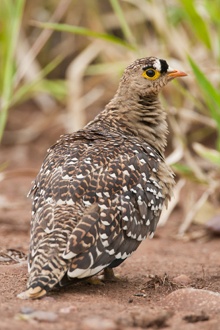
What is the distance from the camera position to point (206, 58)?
8.18 metres

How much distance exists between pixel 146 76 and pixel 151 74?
1.6 inches

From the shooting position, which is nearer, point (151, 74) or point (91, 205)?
point (91, 205)

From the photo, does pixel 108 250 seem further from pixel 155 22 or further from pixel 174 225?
pixel 155 22

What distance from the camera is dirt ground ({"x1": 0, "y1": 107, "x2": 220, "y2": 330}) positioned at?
3627mm

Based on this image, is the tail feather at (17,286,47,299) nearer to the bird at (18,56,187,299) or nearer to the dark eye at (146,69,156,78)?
the bird at (18,56,187,299)

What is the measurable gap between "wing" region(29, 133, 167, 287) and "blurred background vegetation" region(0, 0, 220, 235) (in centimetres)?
141

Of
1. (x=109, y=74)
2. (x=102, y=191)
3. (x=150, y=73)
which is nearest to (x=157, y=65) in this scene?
(x=150, y=73)

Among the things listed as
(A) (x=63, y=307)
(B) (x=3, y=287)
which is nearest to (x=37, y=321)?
(A) (x=63, y=307)

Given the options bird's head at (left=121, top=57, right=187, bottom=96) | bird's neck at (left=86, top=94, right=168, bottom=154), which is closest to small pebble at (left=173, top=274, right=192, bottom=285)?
bird's neck at (left=86, top=94, right=168, bottom=154)

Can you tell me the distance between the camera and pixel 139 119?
216 inches

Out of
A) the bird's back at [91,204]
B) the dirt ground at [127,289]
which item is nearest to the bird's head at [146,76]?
the bird's back at [91,204]

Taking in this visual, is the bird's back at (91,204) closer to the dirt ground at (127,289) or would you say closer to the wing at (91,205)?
the wing at (91,205)

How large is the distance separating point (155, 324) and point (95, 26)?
704 cm

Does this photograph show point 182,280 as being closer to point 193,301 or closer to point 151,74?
point 193,301
